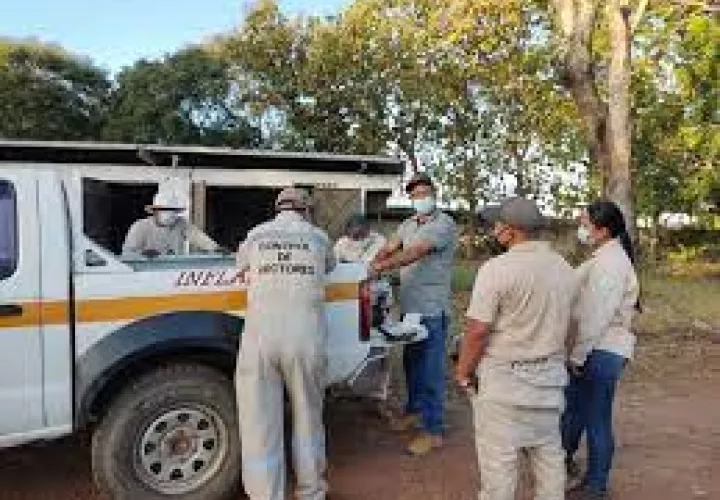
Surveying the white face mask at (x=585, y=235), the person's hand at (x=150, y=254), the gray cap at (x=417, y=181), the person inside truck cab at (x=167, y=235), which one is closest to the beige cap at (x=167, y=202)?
the person inside truck cab at (x=167, y=235)

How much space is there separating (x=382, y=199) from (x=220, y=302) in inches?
327

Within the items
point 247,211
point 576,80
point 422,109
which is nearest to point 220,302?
point 247,211

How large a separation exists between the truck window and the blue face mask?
275 cm

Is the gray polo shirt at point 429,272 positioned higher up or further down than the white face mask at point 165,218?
further down

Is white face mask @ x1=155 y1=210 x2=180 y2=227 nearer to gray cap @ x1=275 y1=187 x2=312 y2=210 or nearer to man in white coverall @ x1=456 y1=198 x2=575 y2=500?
gray cap @ x1=275 y1=187 x2=312 y2=210

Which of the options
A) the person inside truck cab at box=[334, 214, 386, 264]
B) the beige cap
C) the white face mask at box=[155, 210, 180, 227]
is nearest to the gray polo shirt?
the person inside truck cab at box=[334, 214, 386, 264]

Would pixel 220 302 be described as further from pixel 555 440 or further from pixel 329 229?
pixel 329 229

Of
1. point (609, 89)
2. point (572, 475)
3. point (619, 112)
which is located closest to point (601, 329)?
point (572, 475)

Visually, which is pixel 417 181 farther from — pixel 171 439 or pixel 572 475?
pixel 171 439

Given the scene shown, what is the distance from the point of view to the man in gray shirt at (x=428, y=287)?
7246mm

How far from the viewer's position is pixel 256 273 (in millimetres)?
5609

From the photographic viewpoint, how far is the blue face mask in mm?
7250

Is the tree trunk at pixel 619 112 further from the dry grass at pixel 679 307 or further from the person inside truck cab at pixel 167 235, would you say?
the person inside truck cab at pixel 167 235

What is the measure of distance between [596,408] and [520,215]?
5.52 ft
